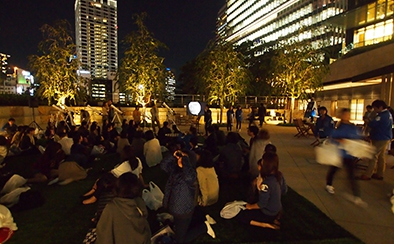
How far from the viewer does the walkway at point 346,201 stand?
13.6ft

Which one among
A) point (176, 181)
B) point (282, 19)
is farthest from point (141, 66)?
point (282, 19)

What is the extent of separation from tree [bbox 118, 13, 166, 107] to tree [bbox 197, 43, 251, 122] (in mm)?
3542

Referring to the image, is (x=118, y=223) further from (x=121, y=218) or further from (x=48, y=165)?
(x=48, y=165)

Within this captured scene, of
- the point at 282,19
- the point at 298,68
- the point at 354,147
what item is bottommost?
the point at 354,147

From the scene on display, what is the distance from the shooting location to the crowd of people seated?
106 inches

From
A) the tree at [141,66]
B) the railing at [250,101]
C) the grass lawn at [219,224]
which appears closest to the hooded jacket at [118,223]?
the grass lawn at [219,224]

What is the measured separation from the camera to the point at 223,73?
19594 millimetres

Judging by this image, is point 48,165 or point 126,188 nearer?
point 126,188

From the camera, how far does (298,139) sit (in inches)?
519

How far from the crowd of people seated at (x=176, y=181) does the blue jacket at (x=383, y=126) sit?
2.43 m

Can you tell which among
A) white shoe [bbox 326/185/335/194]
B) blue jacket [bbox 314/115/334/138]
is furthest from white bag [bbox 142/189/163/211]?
blue jacket [bbox 314/115/334/138]

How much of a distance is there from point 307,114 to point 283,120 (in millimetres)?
6148

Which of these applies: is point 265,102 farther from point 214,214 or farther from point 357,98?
point 214,214

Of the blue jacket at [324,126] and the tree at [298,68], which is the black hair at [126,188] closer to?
the blue jacket at [324,126]
